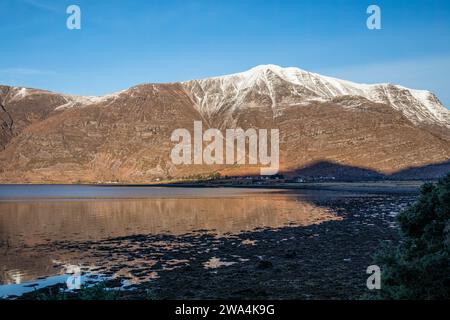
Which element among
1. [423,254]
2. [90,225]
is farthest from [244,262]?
[90,225]

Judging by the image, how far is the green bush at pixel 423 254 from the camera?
44.5ft

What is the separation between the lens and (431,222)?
1756 centimetres

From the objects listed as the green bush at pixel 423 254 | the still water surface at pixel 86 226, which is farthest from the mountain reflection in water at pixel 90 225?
the green bush at pixel 423 254

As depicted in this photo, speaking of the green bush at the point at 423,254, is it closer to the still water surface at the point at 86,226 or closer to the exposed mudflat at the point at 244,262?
the exposed mudflat at the point at 244,262

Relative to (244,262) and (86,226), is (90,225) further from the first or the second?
(244,262)

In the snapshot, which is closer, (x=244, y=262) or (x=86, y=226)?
(x=244, y=262)

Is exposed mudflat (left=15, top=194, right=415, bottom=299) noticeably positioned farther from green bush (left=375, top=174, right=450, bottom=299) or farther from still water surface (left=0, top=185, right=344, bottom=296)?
green bush (left=375, top=174, right=450, bottom=299)

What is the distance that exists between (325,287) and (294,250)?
39.0 feet

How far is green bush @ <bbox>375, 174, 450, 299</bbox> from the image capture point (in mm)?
13555

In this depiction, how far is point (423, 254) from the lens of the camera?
52.1 ft

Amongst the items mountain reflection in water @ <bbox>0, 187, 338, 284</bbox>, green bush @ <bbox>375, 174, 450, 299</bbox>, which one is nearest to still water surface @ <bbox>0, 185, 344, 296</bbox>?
mountain reflection in water @ <bbox>0, 187, 338, 284</bbox>
